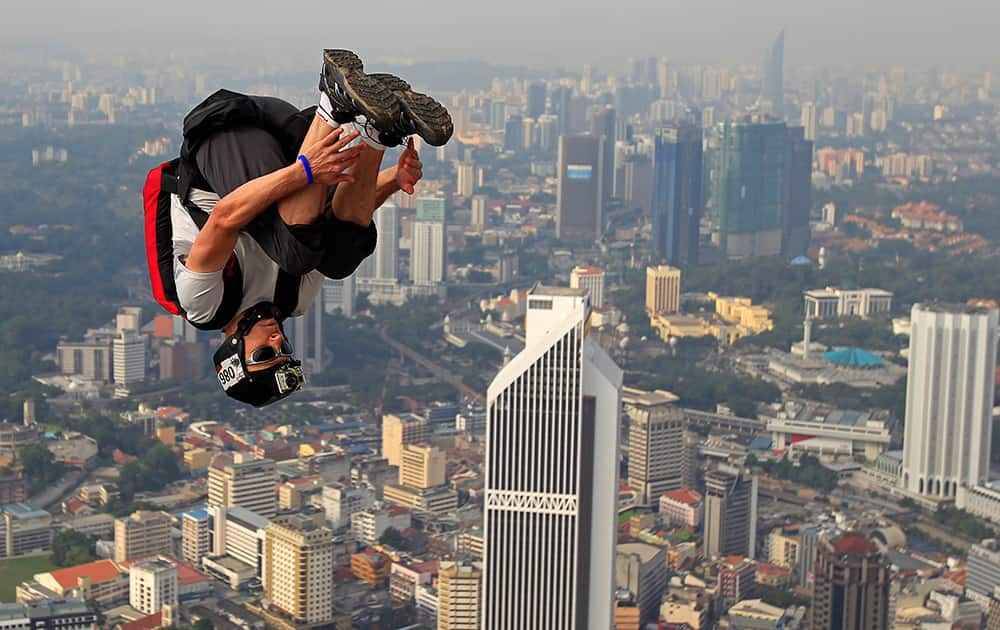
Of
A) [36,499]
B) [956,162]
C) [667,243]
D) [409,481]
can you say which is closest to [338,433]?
[409,481]

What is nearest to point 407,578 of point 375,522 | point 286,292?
point 375,522

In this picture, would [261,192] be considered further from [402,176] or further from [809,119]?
[809,119]

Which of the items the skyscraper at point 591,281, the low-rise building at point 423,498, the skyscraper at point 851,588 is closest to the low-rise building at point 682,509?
the low-rise building at point 423,498

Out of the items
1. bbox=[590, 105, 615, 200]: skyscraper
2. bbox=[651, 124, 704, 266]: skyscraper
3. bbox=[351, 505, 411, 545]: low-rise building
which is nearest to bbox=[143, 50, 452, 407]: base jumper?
bbox=[351, 505, 411, 545]: low-rise building

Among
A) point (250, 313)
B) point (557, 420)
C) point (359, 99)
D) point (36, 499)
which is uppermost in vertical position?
point (359, 99)

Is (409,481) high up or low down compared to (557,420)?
down

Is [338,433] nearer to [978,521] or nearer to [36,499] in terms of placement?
[36,499]

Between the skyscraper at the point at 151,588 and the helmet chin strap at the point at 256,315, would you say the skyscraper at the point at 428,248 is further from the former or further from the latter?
the helmet chin strap at the point at 256,315
